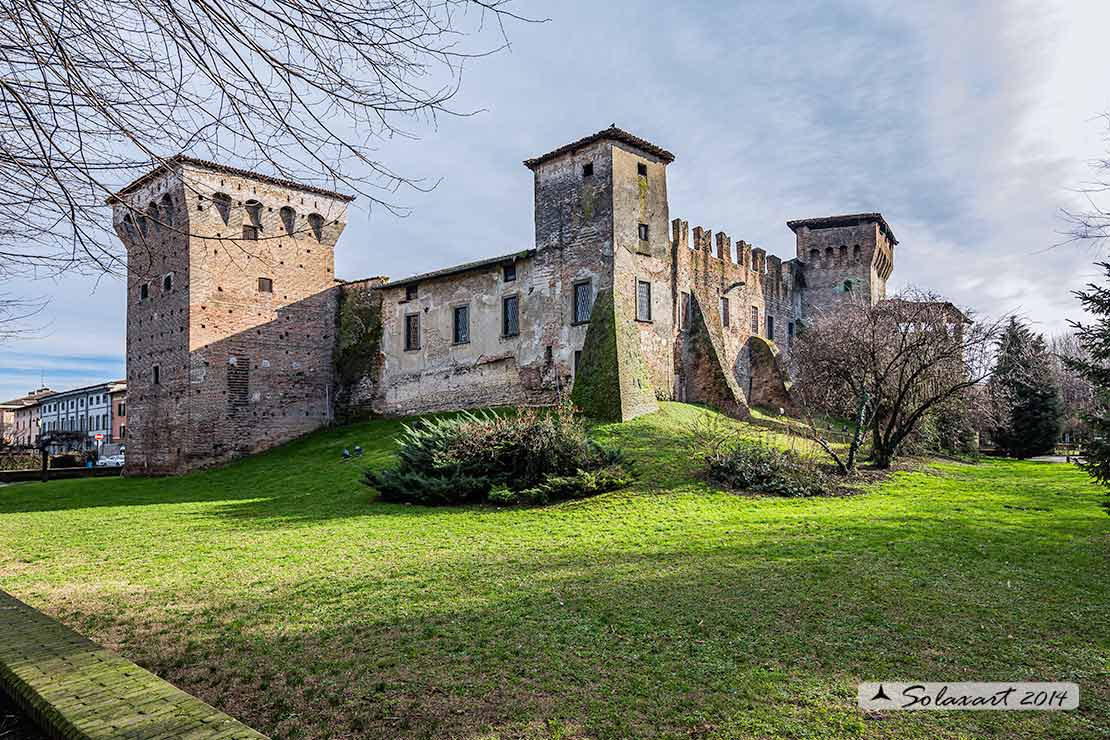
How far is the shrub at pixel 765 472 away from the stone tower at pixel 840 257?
24.5 meters

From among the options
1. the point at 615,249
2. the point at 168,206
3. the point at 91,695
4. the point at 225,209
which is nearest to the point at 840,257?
the point at 615,249

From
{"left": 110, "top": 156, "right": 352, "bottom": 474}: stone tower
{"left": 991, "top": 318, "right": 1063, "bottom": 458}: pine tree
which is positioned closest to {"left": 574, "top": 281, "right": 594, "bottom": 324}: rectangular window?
{"left": 110, "top": 156, "right": 352, "bottom": 474}: stone tower

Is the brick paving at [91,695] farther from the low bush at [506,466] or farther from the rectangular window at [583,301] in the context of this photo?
the rectangular window at [583,301]

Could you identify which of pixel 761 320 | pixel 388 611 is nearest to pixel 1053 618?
pixel 388 611

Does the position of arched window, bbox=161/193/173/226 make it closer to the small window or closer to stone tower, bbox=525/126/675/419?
the small window

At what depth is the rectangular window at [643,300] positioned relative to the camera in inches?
927

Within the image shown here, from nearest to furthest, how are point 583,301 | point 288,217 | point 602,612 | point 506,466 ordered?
point 602,612 → point 506,466 → point 583,301 → point 288,217

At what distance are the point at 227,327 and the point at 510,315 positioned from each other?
38.8ft

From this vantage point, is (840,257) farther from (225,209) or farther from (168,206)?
(168,206)

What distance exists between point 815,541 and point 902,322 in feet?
41.3

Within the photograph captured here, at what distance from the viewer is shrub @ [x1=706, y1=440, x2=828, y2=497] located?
13.9 metres

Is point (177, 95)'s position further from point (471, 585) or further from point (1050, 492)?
point (1050, 492)

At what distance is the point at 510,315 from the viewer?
83.9 ft

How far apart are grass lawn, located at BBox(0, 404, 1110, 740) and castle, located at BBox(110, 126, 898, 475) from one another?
1148cm
